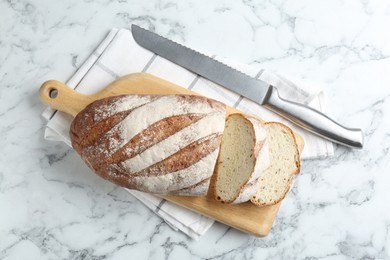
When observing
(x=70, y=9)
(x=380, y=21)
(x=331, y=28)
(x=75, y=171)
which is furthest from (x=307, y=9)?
(x=75, y=171)

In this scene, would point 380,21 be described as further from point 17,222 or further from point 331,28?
point 17,222

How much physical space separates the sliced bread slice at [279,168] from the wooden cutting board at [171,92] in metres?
0.05

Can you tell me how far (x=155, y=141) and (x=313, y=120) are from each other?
53 centimetres

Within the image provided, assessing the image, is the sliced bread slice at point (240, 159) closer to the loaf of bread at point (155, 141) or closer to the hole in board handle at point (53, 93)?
the loaf of bread at point (155, 141)

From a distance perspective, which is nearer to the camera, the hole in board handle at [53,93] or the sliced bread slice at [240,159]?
the sliced bread slice at [240,159]

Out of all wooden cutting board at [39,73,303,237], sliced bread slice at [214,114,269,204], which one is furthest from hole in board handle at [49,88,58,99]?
sliced bread slice at [214,114,269,204]

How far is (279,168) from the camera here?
1.81m

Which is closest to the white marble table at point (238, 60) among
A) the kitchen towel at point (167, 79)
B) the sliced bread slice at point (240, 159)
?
the kitchen towel at point (167, 79)

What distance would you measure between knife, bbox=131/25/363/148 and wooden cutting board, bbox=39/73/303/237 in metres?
0.07

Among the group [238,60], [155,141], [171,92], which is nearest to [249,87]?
[238,60]

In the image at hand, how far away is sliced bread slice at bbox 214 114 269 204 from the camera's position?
1.73m

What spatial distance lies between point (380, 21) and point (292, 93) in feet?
1.39

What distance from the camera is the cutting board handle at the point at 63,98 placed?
1.88 meters

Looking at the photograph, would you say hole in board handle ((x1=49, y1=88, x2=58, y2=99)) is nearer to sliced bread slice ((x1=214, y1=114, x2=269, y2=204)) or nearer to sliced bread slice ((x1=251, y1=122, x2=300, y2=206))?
sliced bread slice ((x1=214, y1=114, x2=269, y2=204))
